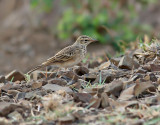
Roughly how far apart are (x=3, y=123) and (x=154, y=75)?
2.21m

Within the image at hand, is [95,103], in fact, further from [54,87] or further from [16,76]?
[16,76]

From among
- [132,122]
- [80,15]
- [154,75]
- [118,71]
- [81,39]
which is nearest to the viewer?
[132,122]

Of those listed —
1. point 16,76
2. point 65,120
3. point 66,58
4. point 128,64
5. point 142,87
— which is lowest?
point 65,120

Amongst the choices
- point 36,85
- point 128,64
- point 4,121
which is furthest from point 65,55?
point 4,121

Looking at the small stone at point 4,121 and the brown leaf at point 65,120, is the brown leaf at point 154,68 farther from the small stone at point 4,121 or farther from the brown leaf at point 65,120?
the small stone at point 4,121

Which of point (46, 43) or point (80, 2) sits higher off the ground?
point (80, 2)

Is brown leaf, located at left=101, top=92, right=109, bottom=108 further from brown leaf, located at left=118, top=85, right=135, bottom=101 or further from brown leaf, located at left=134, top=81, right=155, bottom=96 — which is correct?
brown leaf, located at left=134, top=81, right=155, bottom=96

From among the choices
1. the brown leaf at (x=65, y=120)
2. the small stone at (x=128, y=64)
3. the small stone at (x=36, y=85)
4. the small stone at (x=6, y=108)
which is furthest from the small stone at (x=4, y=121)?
the small stone at (x=128, y=64)

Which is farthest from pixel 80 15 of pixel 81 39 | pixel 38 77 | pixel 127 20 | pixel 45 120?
pixel 45 120

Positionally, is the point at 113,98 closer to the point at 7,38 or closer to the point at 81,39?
the point at 81,39

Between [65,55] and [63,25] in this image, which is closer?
[65,55]

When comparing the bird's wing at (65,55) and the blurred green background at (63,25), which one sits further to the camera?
the blurred green background at (63,25)

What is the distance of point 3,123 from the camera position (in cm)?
363

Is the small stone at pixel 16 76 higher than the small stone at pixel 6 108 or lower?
higher
